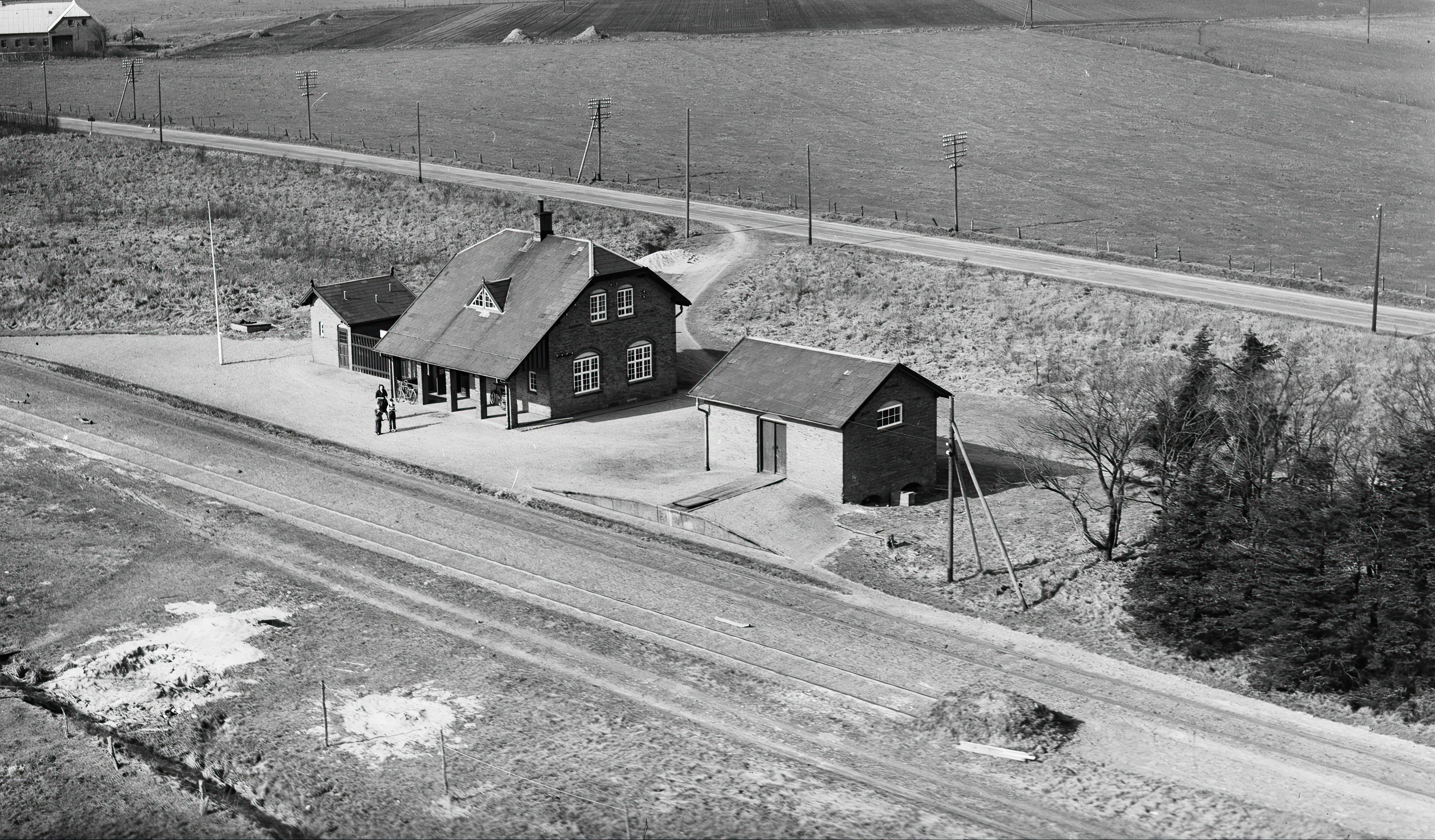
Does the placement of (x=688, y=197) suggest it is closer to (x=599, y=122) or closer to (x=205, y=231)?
(x=599, y=122)

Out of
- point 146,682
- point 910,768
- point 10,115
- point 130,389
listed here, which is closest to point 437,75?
point 10,115

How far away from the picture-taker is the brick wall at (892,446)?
48125 mm

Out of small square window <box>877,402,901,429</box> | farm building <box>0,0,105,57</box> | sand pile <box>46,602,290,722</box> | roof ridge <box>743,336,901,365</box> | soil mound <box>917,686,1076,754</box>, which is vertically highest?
farm building <box>0,0,105,57</box>

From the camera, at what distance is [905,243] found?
79125mm

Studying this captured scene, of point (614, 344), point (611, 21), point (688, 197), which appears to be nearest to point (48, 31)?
point (611, 21)

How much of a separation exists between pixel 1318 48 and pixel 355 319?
4252 inches

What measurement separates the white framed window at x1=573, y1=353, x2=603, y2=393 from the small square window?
15.0m

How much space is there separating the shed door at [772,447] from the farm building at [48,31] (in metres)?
137

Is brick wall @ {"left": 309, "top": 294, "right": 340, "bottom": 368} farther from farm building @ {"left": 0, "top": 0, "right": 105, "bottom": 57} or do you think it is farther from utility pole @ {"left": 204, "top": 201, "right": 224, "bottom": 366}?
farm building @ {"left": 0, "top": 0, "right": 105, "bottom": 57}

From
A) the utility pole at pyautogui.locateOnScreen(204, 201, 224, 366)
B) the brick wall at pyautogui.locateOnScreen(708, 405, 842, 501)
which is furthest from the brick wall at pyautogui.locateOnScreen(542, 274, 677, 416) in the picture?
the utility pole at pyautogui.locateOnScreen(204, 201, 224, 366)

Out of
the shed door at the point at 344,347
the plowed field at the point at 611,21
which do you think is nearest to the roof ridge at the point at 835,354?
the shed door at the point at 344,347

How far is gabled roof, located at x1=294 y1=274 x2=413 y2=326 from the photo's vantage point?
2591 inches

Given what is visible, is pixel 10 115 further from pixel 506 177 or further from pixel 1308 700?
pixel 1308 700

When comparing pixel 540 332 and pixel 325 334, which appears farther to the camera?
pixel 325 334
